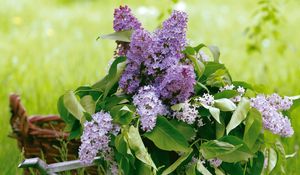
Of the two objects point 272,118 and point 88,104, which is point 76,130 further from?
point 272,118

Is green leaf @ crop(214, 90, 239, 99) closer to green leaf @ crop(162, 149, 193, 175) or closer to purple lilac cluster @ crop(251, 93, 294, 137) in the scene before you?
purple lilac cluster @ crop(251, 93, 294, 137)

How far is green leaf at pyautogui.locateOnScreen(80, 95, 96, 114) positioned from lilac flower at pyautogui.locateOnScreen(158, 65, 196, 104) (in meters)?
0.21

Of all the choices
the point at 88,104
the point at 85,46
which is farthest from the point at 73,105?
the point at 85,46

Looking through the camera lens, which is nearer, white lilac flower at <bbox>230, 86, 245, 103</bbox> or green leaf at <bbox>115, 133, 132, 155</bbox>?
green leaf at <bbox>115, 133, 132, 155</bbox>

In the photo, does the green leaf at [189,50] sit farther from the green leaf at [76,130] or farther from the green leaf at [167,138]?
the green leaf at [76,130]

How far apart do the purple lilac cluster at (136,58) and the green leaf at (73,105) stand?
0.45 feet

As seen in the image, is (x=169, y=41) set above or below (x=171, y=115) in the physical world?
above

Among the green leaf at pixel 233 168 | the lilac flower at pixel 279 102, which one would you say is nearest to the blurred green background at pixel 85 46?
the lilac flower at pixel 279 102

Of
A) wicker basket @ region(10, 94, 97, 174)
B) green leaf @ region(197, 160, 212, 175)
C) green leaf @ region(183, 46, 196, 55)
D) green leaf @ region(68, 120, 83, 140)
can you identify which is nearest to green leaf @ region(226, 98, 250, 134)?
green leaf @ region(197, 160, 212, 175)

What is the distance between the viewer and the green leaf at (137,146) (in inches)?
66.2

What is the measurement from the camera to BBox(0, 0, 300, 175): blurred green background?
370 cm

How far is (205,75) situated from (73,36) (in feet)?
12.1

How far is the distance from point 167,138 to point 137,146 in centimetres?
9

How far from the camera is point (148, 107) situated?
1751mm
